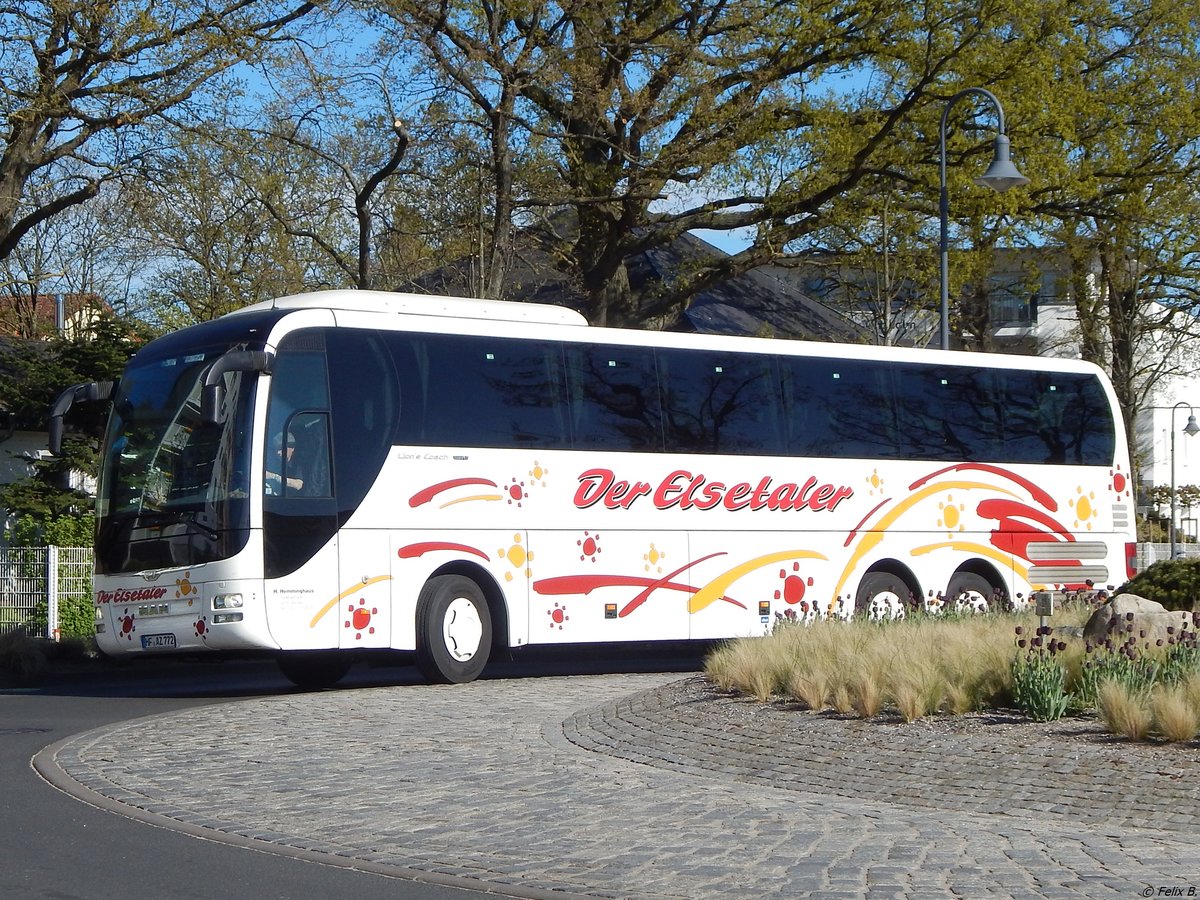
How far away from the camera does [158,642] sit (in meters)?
16.7

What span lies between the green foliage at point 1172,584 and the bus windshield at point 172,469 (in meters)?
8.98

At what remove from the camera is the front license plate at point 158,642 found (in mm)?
16594

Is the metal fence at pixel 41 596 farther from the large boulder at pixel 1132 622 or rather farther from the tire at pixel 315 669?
the large boulder at pixel 1132 622

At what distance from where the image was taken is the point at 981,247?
35594mm

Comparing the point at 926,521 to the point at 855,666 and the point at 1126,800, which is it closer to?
the point at 855,666

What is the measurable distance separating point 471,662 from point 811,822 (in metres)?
9.41

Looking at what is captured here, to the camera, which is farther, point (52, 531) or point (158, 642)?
point (52, 531)

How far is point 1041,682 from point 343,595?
7.94 m

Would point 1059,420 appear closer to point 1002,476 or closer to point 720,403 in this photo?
point 1002,476

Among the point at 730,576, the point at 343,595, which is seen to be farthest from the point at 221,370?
the point at 730,576

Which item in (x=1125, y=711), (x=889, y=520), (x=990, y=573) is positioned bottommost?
(x=1125, y=711)

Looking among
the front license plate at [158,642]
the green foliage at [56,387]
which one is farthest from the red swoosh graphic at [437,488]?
the green foliage at [56,387]

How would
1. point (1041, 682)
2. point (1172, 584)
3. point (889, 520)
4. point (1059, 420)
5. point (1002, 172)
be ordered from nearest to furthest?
1. point (1041, 682)
2. point (1172, 584)
3. point (889, 520)
4. point (1059, 420)
5. point (1002, 172)

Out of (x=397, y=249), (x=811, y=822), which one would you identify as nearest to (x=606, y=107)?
(x=397, y=249)
